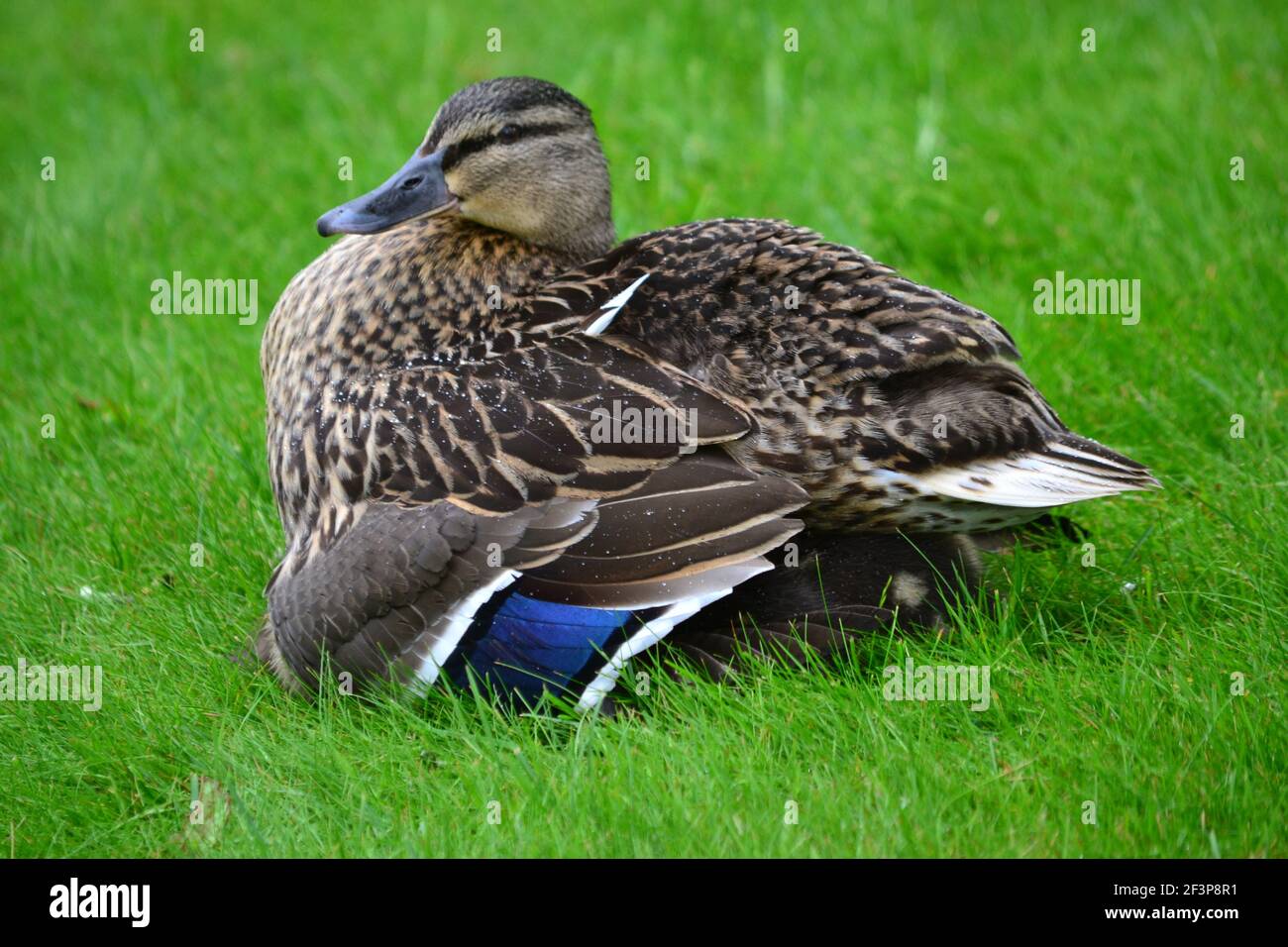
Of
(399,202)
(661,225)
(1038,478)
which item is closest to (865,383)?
(1038,478)

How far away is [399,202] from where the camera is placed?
4062mm

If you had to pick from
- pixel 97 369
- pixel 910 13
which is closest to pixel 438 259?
pixel 97 369

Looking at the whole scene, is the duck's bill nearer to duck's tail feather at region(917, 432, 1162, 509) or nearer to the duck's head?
the duck's head

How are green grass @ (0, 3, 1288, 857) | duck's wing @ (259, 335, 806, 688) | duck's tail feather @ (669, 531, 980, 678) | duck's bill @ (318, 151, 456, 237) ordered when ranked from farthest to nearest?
duck's bill @ (318, 151, 456, 237), duck's tail feather @ (669, 531, 980, 678), duck's wing @ (259, 335, 806, 688), green grass @ (0, 3, 1288, 857)

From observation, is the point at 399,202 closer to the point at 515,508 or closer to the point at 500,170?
the point at 500,170

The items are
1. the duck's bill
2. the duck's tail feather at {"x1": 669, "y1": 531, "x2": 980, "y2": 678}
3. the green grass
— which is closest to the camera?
the green grass

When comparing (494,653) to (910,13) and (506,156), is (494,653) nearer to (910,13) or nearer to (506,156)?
(506,156)

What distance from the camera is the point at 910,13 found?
760 cm

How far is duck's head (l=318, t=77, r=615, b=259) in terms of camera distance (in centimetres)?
407

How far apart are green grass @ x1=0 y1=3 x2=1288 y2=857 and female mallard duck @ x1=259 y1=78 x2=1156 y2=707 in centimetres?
21

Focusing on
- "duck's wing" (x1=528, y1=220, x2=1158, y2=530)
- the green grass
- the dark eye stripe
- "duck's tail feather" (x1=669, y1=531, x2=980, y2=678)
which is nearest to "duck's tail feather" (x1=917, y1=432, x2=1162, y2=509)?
"duck's wing" (x1=528, y1=220, x2=1158, y2=530)

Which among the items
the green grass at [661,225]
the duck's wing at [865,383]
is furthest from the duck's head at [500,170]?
the green grass at [661,225]
